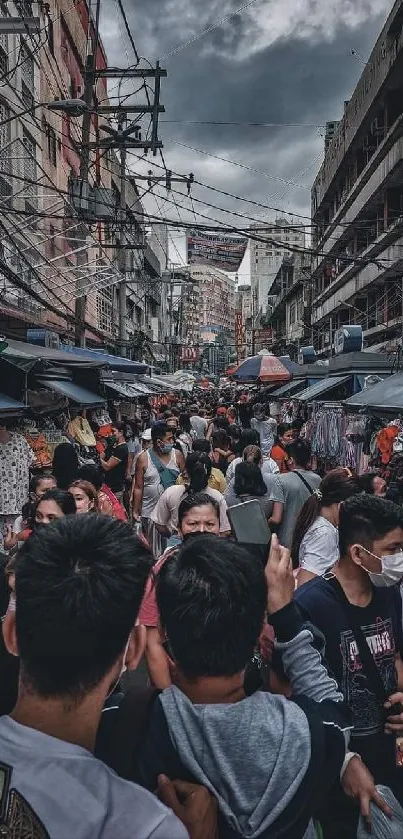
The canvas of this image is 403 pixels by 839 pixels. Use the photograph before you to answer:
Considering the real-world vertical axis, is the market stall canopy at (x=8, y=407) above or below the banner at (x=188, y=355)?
below

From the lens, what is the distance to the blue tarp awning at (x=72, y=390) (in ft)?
29.6

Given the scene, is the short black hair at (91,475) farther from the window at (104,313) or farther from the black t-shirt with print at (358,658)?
the window at (104,313)

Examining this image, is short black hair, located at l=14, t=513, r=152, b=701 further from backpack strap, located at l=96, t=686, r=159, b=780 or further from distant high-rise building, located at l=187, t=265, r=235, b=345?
distant high-rise building, located at l=187, t=265, r=235, b=345

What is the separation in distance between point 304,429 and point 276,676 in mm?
11946

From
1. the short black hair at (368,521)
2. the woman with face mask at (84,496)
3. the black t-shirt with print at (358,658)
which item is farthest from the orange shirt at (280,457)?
the black t-shirt with print at (358,658)

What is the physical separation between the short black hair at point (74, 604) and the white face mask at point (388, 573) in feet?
4.32

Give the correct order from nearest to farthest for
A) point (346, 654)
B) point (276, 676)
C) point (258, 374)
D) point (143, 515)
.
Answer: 1. point (276, 676)
2. point (346, 654)
3. point (143, 515)
4. point (258, 374)

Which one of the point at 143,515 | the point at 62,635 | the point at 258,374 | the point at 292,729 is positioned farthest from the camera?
the point at 258,374

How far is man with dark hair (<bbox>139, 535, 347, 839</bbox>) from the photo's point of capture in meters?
1.48

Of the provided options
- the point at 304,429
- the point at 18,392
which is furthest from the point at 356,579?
the point at 304,429

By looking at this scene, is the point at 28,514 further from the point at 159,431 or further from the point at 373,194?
the point at 373,194

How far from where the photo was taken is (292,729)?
1.54 metres

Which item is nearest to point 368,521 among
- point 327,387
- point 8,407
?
point 8,407

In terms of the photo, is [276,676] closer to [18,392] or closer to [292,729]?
[292,729]
